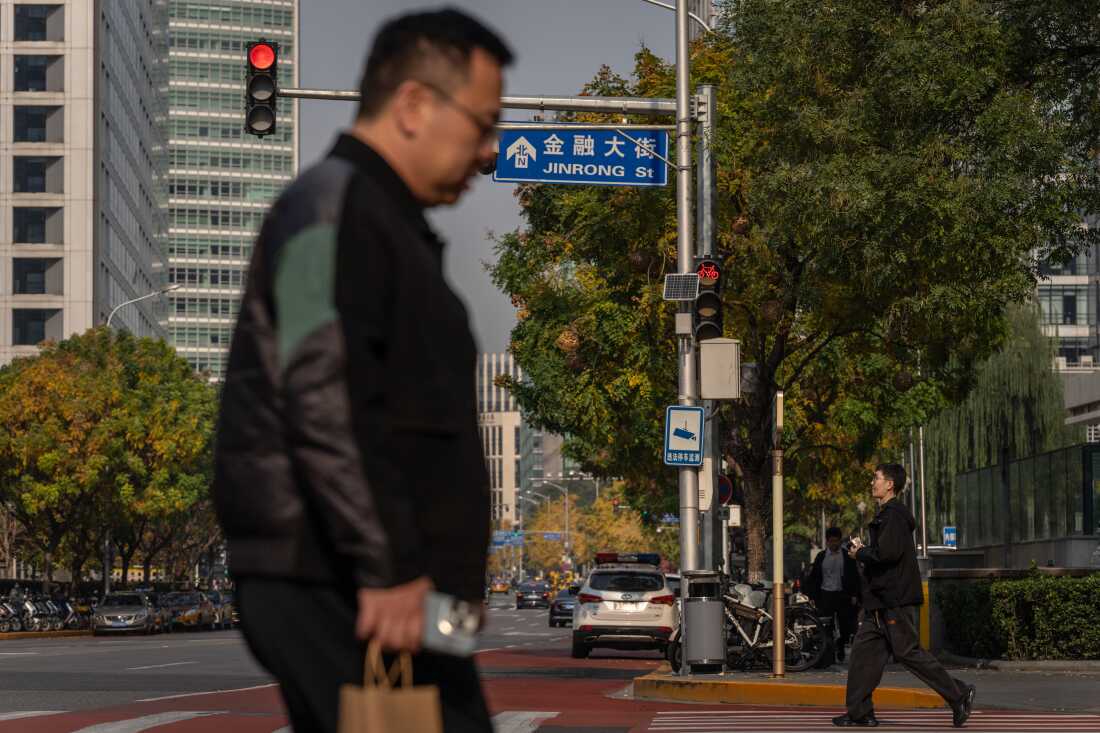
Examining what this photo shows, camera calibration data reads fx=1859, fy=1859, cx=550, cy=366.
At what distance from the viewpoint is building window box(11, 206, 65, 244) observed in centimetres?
9094

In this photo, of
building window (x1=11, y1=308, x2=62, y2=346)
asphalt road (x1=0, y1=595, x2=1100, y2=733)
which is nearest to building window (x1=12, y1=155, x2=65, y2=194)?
building window (x1=11, y1=308, x2=62, y2=346)

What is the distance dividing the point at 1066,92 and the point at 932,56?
2112 mm

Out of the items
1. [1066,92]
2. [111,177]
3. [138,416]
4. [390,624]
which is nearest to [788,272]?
[1066,92]

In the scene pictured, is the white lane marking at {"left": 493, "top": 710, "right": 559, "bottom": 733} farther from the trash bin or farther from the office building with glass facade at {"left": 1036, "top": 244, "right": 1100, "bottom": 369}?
A: the office building with glass facade at {"left": 1036, "top": 244, "right": 1100, "bottom": 369}

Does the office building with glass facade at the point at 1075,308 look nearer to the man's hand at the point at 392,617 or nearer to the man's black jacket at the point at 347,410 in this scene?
the man's black jacket at the point at 347,410

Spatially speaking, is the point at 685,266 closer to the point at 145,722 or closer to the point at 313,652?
the point at 145,722

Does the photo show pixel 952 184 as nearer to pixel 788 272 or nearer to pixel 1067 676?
pixel 1067 676

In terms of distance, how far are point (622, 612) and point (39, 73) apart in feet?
231

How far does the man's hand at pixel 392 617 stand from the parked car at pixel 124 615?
49854 mm

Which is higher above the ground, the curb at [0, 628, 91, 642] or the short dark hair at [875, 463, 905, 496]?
the short dark hair at [875, 463, 905, 496]

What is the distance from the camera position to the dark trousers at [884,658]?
12602mm

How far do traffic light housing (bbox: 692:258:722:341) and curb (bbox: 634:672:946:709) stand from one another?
12.2ft

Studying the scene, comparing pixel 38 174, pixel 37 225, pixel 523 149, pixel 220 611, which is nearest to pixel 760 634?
pixel 523 149

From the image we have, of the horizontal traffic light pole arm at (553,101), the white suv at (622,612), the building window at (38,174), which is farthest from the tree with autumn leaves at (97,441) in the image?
the horizontal traffic light pole arm at (553,101)
